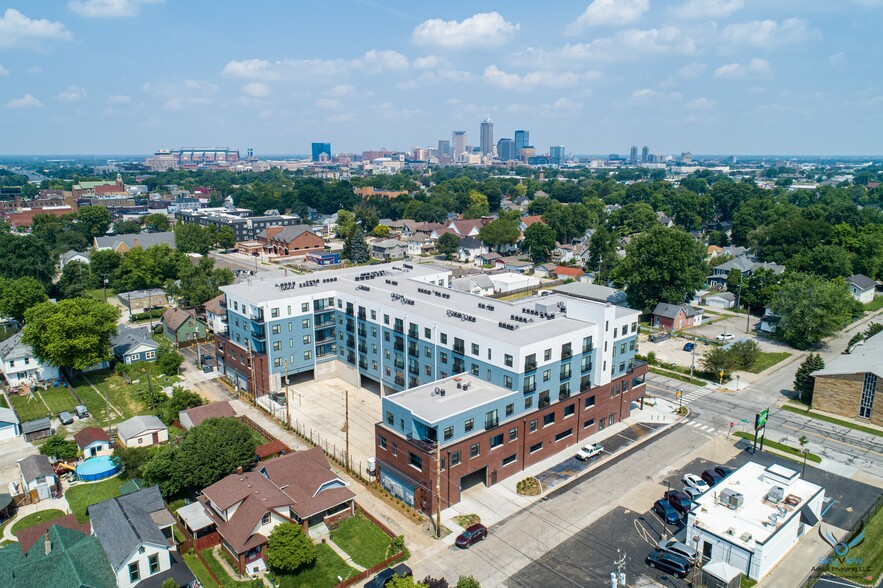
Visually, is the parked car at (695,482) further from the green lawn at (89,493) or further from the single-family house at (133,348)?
the single-family house at (133,348)

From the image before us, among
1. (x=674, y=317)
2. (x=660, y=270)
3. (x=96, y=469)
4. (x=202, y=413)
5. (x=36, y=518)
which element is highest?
(x=660, y=270)

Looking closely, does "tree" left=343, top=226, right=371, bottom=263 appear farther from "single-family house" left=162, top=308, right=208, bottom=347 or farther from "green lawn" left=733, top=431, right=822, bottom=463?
"green lawn" left=733, top=431, right=822, bottom=463

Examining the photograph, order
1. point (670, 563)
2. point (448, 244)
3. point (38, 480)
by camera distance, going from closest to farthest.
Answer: point (670, 563) → point (38, 480) → point (448, 244)

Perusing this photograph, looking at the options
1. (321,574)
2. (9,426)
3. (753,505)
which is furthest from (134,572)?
(753,505)

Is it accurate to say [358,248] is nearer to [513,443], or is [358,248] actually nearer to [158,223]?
[158,223]

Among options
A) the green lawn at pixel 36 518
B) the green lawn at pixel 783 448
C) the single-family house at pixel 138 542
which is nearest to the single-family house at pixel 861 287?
the green lawn at pixel 783 448

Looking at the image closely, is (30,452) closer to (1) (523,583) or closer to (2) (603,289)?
(1) (523,583)

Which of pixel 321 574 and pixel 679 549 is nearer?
pixel 321 574

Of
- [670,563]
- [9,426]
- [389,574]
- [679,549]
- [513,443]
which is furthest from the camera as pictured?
[9,426]

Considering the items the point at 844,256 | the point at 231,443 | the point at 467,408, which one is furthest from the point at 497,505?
the point at 844,256
